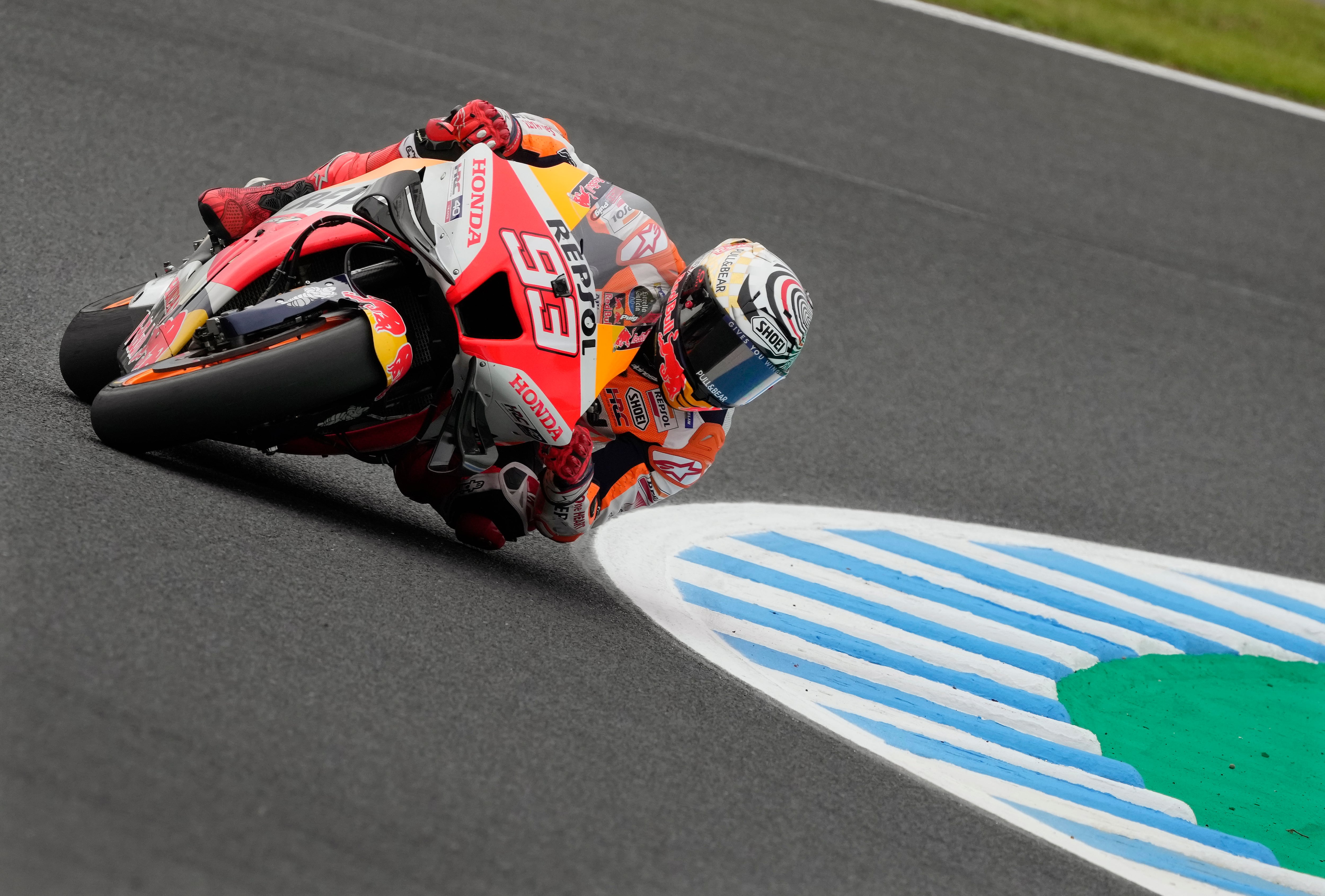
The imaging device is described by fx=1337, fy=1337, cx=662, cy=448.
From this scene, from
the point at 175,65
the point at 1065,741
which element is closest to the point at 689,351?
the point at 1065,741

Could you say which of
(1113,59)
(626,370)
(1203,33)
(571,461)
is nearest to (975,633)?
(626,370)

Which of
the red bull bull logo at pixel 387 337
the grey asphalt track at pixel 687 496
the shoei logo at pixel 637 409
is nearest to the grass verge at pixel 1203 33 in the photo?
the grey asphalt track at pixel 687 496

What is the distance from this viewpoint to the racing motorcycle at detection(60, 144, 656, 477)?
3.75 m

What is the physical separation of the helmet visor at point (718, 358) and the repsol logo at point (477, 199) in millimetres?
810

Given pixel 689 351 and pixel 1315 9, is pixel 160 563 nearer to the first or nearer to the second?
pixel 689 351

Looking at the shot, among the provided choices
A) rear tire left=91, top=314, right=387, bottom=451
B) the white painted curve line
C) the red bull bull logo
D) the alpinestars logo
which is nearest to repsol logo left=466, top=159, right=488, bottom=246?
the red bull bull logo

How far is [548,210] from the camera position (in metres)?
4.23

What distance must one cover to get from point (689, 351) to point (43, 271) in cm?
305

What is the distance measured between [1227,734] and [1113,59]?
25.1ft

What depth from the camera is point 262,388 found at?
145 inches

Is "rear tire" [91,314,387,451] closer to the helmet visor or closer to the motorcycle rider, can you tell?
the motorcycle rider

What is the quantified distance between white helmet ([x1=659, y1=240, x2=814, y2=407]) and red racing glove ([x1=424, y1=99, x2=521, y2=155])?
2.46ft

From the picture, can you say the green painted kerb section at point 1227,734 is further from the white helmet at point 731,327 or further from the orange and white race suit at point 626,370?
the white helmet at point 731,327

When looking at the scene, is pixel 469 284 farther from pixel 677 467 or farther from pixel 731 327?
pixel 677 467
